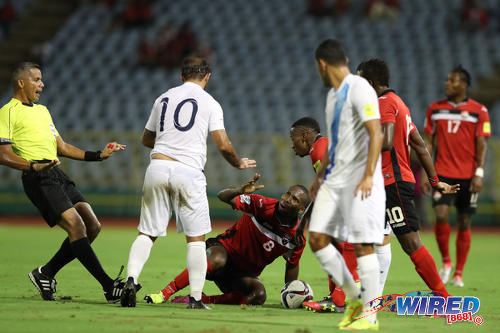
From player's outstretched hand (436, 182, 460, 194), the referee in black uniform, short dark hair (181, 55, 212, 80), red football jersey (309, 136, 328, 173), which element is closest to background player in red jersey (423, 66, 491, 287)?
player's outstretched hand (436, 182, 460, 194)

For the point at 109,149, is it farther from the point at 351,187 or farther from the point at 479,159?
the point at 479,159

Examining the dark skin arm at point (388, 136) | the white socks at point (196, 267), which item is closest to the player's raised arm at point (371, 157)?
the dark skin arm at point (388, 136)

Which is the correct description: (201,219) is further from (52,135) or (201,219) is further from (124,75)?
(124,75)

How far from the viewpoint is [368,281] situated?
5.84 meters

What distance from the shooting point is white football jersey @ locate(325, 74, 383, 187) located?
19.1 feet

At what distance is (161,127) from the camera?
6.96 m

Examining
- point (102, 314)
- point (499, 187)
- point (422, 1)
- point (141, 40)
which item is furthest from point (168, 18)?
point (102, 314)

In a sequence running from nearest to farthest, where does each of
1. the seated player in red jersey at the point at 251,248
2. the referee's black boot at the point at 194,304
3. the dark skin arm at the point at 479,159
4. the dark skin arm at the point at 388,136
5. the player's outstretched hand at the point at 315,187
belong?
the player's outstretched hand at the point at 315,187, the dark skin arm at the point at 388,136, the referee's black boot at the point at 194,304, the seated player in red jersey at the point at 251,248, the dark skin arm at the point at 479,159

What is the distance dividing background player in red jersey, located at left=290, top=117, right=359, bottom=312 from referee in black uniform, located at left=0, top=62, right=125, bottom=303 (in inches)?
74.1

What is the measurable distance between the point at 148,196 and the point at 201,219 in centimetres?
54

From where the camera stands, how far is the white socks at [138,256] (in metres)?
6.76

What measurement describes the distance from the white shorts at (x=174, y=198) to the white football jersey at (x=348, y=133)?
1474 millimetres

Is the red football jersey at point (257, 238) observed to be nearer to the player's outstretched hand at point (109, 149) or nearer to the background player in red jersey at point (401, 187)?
the background player in red jersey at point (401, 187)

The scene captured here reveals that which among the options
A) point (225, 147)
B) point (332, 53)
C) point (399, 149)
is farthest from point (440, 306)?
point (332, 53)
